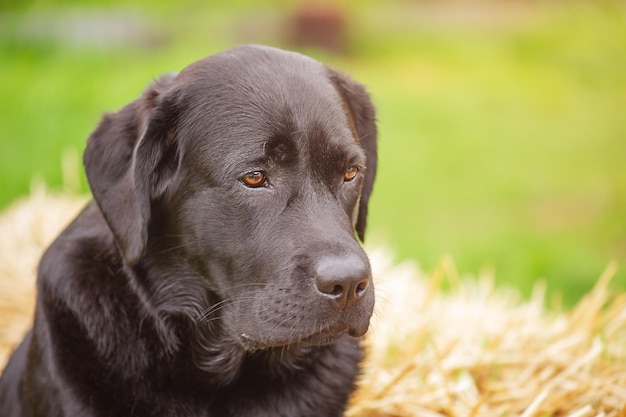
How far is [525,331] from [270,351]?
1.90m

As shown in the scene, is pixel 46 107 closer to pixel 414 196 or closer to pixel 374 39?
pixel 414 196

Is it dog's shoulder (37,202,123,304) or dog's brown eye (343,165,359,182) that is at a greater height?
dog's brown eye (343,165,359,182)

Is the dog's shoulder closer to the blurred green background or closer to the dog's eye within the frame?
the dog's eye

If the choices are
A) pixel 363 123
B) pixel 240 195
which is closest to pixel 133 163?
pixel 240 195

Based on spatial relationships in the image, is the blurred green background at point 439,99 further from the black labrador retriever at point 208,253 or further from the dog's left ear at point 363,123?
the black labrador retriever at point 208,253

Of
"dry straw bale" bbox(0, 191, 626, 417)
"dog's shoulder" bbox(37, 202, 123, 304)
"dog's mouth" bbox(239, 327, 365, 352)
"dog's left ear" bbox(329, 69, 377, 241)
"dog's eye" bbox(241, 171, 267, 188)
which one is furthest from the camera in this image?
"dry straw bale" bbox(0, 191, 626, 417)

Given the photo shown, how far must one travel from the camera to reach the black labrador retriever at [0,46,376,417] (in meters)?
2.99

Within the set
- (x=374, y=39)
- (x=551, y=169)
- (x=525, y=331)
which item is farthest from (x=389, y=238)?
(x=374, y=39)

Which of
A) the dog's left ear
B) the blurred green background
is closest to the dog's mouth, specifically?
the dog's left ear

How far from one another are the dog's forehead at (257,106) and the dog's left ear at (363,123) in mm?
264

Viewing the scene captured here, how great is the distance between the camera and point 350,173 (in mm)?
3229

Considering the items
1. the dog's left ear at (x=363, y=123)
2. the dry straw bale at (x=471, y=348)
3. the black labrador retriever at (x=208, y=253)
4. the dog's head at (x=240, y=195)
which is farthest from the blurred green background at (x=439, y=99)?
the dog's head at (x=240, y=195)

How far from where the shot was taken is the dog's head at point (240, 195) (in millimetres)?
2924

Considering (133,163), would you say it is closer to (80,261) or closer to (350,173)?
(80,261)
